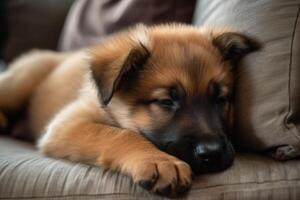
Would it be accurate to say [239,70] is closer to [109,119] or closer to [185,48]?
[185,48]

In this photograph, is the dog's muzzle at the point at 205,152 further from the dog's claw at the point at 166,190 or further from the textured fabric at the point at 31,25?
the textured fabric at the point at 31,25

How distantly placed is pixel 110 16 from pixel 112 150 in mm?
1209

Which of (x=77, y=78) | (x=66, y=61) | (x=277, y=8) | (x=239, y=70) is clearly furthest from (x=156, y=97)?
(x=66, y=61)

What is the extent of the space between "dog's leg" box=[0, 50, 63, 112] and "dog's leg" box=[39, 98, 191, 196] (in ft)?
2.37

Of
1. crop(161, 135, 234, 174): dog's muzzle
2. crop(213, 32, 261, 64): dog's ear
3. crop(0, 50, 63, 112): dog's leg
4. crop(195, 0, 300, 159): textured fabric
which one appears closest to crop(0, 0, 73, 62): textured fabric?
crop(0, 50, 63, 112): dog's leg

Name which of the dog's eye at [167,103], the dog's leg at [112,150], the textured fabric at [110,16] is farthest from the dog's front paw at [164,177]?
the textured fabric at [110,16]

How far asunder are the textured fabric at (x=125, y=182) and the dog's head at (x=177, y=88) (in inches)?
2.9

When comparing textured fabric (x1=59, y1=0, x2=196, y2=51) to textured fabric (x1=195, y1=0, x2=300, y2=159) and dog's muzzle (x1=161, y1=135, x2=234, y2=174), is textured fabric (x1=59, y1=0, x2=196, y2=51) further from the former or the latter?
dog's muzzle (x1=161, y1=135, x2=234, y2=174)

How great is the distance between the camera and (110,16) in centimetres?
268

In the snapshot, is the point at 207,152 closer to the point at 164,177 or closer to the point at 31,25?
the point at 164,177

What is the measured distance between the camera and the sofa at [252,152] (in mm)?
1470

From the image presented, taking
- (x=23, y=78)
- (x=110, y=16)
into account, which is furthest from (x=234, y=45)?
(x=23, y=78)

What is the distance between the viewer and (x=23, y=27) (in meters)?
3.18

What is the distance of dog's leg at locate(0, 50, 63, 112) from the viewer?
270 cm
